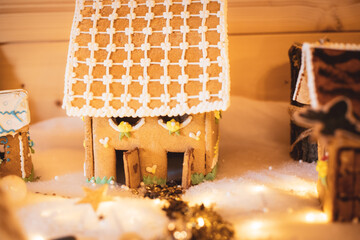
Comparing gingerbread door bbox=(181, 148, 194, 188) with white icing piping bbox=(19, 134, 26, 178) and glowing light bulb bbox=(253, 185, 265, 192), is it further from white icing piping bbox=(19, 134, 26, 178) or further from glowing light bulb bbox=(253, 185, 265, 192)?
white icing piping bbox=(19, 134, 26, 178)

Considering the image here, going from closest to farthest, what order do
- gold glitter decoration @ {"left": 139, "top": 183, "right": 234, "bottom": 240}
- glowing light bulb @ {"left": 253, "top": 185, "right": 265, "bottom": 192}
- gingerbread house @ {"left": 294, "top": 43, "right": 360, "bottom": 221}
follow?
gingerbread house @ {"left": 294, "top": 43, "right": 360, "bottom": 221} → gold glitter decoration @ {"left": 139, "top": 183, "right": 234, "bottom": 240} → glowing light bulb @ {"left": 253, "top": 185, "right": 265, "bottom": 192}

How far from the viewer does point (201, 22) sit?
1.55m

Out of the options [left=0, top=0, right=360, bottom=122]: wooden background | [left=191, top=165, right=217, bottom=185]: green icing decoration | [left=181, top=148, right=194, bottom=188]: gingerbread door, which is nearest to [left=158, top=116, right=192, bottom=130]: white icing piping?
[left=181, top=148, right=194, bottom=188]: gingerbread door

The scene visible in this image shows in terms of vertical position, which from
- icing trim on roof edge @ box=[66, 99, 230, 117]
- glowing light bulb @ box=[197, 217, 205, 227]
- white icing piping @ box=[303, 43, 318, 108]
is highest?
white icing piping @ box=[303, 43, 318, 108]

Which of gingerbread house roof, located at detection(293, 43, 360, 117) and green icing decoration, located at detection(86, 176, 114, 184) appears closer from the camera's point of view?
gingerbread house roof, located at detection(293, 43, 360, 117)

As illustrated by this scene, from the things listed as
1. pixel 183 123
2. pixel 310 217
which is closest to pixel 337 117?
pixel 310 217

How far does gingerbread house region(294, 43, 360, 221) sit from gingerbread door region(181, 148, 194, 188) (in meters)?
0.51

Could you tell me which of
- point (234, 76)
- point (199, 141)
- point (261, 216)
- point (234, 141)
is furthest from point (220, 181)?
point (234, 76)

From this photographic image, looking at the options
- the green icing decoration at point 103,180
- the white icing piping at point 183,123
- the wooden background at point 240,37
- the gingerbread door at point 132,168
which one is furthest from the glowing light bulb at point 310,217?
the wooden background at point 240,37

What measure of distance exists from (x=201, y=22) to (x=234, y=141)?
0.85m

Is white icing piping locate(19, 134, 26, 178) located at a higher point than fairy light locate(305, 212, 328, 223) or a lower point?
higher

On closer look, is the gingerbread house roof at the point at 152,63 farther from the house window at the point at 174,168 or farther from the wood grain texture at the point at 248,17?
the wood grain texture at the point at 248,17

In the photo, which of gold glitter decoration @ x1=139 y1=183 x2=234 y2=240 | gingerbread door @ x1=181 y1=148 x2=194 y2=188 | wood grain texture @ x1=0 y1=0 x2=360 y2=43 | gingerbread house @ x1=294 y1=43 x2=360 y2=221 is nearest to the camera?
gingerbread house @ x1=294 y1=43 x2=360 y2=221

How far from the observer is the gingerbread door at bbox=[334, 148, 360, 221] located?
114 centimetres
